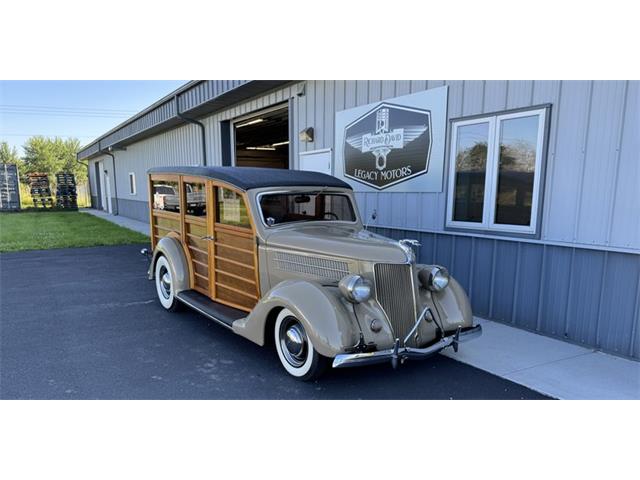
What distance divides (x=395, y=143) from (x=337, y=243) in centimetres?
300

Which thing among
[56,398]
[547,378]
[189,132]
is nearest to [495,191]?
[547,378]

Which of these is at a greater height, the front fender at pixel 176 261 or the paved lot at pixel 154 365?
the front fender at pixel 176 261

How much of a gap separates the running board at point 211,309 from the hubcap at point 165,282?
1.43ft

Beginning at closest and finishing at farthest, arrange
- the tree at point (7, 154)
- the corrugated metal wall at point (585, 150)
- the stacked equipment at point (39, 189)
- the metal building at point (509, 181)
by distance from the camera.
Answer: the corrugated metal wall at point (585, 150) < the metal building at point (509, 181) < the stacked equipment at point (39, 189) < the tree at point (7, 154)

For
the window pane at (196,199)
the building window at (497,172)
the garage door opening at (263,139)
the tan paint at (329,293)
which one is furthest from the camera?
the garage door opening at (263,139)

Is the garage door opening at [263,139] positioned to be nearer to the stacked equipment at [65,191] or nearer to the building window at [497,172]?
the building window at [497,172]

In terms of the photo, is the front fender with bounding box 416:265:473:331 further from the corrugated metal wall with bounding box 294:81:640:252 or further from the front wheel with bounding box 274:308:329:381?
the corrugated metal wall with bounding box 294:81:640:252

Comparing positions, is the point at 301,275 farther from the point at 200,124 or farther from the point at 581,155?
the point at 200,124

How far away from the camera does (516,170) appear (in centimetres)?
441

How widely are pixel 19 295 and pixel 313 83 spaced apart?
5.86m

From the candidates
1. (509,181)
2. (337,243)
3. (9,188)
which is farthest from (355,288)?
(9,188)

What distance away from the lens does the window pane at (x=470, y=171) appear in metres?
4.72

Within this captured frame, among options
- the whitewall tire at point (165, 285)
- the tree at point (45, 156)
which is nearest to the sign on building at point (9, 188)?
the tree at point (45, 156)

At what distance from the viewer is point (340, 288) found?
2959 mm
